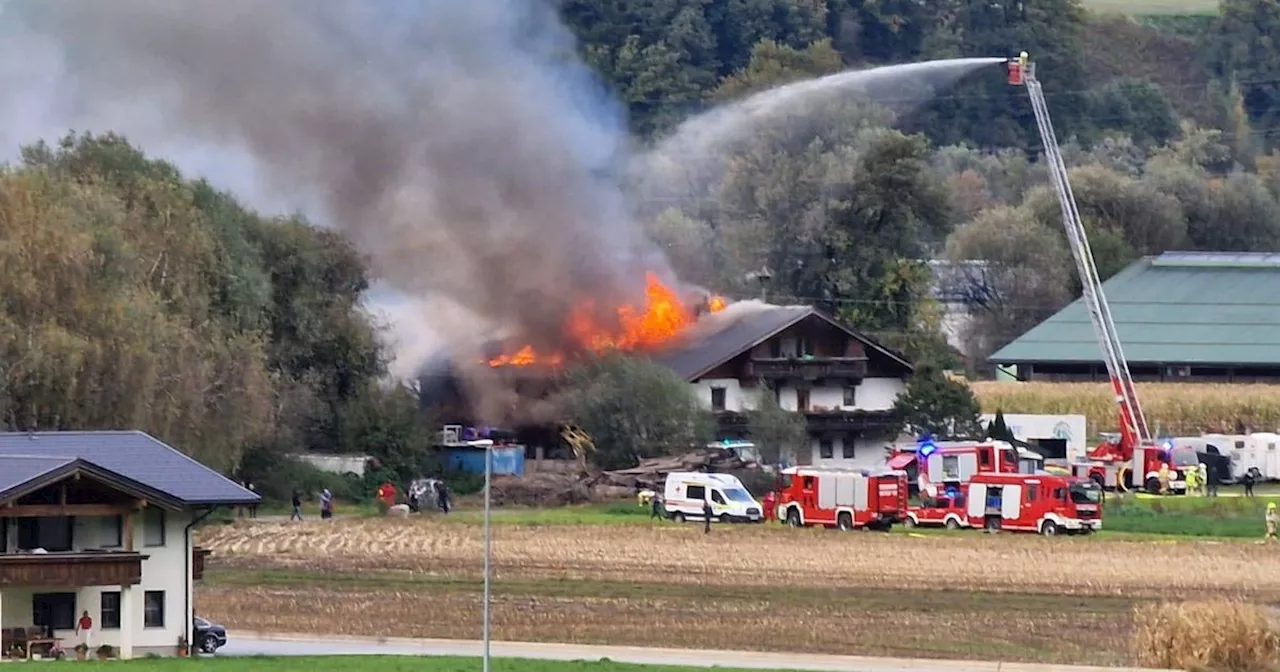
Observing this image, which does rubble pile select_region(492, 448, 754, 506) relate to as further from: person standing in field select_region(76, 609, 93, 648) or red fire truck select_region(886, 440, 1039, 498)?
person standing in field select_region(76, 609, 93, 648)

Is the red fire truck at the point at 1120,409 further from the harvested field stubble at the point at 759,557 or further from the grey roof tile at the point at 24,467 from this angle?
the grey roof tile at the point at 24,467

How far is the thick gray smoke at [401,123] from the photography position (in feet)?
238

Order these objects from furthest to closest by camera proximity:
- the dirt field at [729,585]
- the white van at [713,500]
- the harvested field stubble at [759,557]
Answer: the white van at [713,500] → the harvested field stubble at [759,557] → the dirt field at [729,585]

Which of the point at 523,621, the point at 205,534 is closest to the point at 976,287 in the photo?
the point at 205,534

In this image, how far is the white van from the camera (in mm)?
65750

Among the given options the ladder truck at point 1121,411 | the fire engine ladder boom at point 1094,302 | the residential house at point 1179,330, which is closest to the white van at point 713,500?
the ladder truck at point 1121,411

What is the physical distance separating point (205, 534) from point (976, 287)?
66822 mm

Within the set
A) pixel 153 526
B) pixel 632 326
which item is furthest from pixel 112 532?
pixel 632 326

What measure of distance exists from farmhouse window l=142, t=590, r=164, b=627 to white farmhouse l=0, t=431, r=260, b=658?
16mm

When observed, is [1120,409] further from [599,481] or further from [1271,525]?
[1271,525]

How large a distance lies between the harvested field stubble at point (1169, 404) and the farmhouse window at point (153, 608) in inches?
1865

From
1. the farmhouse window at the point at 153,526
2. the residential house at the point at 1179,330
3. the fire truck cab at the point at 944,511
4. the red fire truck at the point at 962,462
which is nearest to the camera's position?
the farmhouse window at the point at 153,526

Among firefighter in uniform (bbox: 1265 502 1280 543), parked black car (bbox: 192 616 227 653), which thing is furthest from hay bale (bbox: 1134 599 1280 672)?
firefighter in uniform (bbox: 1265 502 1280 543)

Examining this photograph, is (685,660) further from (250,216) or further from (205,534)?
(250,216)
